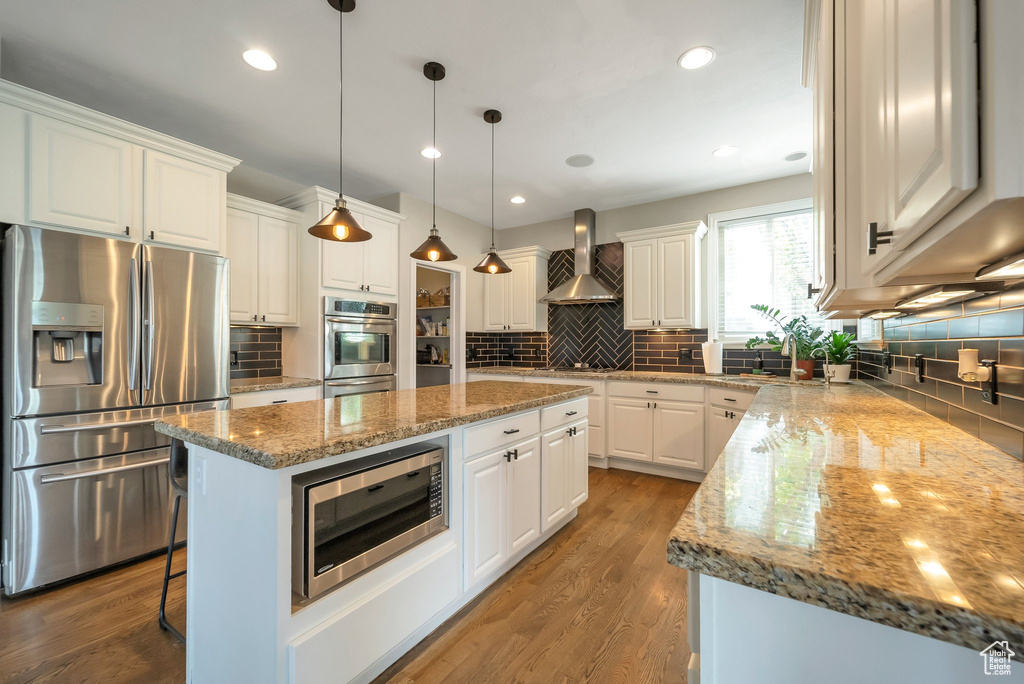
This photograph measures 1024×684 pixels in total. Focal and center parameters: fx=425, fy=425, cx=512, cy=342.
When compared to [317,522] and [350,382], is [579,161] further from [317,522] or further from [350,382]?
[317,522]

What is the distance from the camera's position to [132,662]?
163cm

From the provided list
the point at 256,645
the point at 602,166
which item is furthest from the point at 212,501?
the point at 602,166

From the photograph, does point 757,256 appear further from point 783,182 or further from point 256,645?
point 256,645

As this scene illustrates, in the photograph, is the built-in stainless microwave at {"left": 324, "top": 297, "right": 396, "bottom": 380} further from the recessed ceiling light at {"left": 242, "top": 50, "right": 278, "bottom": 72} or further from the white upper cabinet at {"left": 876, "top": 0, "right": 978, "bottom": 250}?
the white upper cabinet at {"left": 876, "top": 0, "right": 978, "bottom": 250}

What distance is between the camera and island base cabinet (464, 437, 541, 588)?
1.87m

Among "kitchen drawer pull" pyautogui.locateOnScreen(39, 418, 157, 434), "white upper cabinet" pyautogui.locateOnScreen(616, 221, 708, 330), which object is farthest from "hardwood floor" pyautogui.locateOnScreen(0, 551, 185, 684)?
"white upper cabinet" pyautogui.locateOnScreen(616, 221, 708, 330)

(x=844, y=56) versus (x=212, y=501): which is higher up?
(x=844, y=56)

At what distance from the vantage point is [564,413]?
260cm

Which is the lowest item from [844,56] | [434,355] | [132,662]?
[132,662]

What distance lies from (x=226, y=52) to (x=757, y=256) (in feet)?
13.9

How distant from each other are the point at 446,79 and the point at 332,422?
199 cm

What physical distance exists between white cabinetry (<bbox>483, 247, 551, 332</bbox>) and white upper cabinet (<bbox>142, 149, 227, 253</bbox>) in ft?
9.34

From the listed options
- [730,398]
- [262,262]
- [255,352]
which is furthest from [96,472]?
[730,398]

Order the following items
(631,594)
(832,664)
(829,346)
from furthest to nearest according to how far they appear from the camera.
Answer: (829,346) → (631,594) → (832,664)
